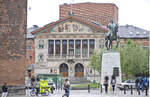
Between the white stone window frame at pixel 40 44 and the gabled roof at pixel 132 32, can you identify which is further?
the gabled roof at pixel 132 32

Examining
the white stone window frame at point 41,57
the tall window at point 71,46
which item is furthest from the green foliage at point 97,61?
the white stone window frame at point 41,57

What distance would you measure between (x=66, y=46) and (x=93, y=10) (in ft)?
161

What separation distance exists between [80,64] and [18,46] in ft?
205

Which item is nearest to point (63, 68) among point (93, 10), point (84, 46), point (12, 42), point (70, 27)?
point (84, 46)

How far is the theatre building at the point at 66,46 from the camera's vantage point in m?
96.1

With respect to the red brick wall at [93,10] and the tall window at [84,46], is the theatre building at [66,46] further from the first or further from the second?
the red brick wall at [93,10]

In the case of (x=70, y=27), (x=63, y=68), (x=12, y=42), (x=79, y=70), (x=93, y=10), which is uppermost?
(x=93, y=10)

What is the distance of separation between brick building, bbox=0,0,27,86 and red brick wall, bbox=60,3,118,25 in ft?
295

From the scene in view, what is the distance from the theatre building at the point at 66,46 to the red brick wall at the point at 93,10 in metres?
27.3

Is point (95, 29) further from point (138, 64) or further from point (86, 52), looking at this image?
point (138, 64)

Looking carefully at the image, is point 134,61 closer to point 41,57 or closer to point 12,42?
point 41,57

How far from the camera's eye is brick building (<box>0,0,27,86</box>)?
33406 millimetres

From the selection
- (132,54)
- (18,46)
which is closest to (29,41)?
(132,54)

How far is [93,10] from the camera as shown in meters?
143
